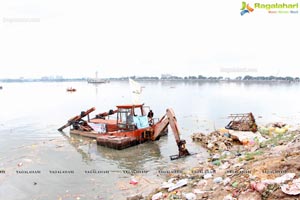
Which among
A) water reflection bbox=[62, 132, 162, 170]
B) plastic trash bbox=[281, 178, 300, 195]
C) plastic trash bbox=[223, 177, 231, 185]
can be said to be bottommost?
water reflection bbox=[62, 132, 162, 170]

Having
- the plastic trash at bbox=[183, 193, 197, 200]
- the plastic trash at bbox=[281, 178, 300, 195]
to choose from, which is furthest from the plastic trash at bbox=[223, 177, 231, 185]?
the plastic trash at bbox=[281, 178, 300, 195]

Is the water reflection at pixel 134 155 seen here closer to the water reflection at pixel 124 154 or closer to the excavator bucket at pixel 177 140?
the water reflection at pixel 124 154

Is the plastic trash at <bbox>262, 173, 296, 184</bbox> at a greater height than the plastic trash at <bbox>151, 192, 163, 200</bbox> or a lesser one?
greater

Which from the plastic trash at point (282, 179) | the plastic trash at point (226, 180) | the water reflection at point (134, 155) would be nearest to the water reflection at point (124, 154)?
the water reflection at point (134, 155)

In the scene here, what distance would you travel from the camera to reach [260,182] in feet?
18.9

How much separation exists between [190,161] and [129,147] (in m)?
4.45

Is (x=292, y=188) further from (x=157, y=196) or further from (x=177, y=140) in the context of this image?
(x=177, y=140)

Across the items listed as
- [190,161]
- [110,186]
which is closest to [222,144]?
[190,161]

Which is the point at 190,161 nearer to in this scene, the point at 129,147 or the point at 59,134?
the point at 129,147

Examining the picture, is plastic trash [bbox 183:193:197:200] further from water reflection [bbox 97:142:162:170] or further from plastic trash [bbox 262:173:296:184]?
water reflection [bbox 97:142:162:170]

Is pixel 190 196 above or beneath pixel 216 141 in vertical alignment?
above

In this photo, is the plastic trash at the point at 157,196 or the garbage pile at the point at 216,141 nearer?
the plastic trash at the point at 157,196

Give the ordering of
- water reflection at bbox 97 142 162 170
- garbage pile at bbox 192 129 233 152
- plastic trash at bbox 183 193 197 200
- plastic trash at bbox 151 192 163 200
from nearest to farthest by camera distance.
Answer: plastic trash at bbox 183 193 197 200 → plastic trash at bbox 151 192 163 200 → water reflection at bbox 97 142 162 170 → garbage pile at bbox 192 129 233 152

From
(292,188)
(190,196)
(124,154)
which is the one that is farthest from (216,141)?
(292,188)
